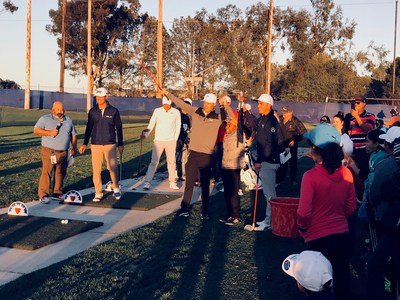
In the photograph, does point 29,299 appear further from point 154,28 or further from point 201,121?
point 154,28

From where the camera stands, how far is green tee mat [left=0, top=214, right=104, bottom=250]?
7.67 meters

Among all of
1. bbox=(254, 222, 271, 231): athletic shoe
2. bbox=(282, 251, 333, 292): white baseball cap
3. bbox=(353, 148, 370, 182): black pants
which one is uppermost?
bbox=(353, 148, 370, 182): black pants

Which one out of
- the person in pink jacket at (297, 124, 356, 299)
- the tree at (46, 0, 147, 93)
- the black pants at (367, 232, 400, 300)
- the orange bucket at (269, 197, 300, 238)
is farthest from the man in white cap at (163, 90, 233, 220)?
the tree at (46, 0, 147, 93)

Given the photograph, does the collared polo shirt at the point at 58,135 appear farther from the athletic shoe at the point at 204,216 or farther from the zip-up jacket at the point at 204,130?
the athletic shoe at the point at 204,216

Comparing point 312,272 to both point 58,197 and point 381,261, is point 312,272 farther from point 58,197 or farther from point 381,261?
point 58,197

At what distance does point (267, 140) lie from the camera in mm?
8820

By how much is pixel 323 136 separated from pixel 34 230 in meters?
4.63

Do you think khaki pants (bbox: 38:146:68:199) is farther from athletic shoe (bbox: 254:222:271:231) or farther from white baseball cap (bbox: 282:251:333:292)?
white baseball cap (bbox: 282:251:333:292)

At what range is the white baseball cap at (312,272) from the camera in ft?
12.8

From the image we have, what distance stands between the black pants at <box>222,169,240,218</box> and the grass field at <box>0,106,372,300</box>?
0.29m

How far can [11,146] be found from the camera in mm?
21609

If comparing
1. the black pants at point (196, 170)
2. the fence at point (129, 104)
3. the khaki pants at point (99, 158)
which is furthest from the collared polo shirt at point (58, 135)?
the fence at point (129, 104)

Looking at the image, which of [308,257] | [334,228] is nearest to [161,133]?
[334,228]

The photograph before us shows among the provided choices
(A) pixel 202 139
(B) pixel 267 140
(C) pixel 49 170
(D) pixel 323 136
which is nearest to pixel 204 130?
(A) pixel 202 139
